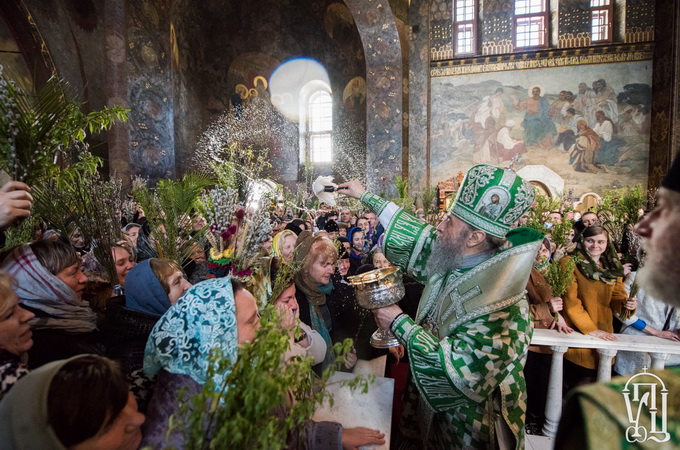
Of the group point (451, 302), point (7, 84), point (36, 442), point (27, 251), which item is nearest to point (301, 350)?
point (451, 302)

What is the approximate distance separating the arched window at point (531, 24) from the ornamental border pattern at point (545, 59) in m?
0.58

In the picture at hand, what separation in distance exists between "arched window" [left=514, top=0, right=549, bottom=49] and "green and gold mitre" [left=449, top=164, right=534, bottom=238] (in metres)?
15.6

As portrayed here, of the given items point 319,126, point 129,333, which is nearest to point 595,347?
point 129,333

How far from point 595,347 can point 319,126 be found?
693 inches

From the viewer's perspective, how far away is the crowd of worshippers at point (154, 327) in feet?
2.78

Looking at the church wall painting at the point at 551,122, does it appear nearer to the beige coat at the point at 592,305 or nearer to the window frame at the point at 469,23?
the window frame at the point at 469,23

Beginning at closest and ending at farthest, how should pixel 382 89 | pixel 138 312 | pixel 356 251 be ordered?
pixel 138 312 → pixel 356 251 → pixel 382 89

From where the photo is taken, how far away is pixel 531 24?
14.3 metres

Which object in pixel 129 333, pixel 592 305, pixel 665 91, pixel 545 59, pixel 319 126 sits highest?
pixel 545 59

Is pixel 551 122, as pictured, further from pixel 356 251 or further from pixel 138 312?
pixel 138 312

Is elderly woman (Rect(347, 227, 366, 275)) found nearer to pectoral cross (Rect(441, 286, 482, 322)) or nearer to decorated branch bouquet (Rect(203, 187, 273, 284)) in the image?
decorated branch bouquet (Rect(203, 187, 273, 284))

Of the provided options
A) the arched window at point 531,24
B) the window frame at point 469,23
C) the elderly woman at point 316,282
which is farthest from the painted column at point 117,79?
the arched window at point 531,24

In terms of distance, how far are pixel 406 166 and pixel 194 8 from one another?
10742mm

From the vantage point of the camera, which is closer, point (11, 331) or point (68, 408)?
point (68, 408)
